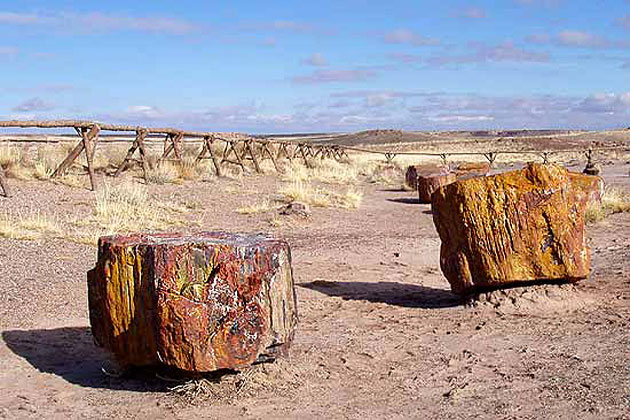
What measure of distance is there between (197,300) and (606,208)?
1322 centimetres

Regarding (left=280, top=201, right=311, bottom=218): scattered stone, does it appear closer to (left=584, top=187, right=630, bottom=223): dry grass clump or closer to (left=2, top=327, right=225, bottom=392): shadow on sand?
(left=584, top=187, right=630, bottom=223): dry grass clump

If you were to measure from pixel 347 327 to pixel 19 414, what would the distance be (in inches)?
121

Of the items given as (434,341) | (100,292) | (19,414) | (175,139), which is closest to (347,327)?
(434,341)

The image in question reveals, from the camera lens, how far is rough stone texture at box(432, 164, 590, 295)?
24.1 feet

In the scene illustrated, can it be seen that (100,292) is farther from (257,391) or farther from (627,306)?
(627,306)

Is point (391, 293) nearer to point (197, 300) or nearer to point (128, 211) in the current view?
point (197, 300)

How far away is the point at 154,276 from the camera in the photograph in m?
5.10

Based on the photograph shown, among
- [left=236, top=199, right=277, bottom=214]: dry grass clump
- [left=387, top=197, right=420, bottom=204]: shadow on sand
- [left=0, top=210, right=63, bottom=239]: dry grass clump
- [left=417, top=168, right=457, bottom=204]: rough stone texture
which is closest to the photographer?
[left=0, top=210, right=63, bottom=239]: dry grass clump

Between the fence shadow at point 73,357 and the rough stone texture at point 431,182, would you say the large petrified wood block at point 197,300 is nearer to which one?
the fence shadow at point 73,357

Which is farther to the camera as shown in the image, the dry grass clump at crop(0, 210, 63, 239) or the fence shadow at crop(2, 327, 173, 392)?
the dry grass clump at crop(0, 210, 63, 239)

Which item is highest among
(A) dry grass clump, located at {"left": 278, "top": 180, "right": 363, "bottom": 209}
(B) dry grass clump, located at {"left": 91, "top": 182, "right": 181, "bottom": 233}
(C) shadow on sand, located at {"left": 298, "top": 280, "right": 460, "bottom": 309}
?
(B) dry grass clump, located at {"left": 91, "top": 182, "right": 181, "bottom": 233}

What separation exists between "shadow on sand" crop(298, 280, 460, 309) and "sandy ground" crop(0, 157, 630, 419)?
0.07 ft

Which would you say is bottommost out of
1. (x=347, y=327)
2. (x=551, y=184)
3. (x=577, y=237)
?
(x=347, y=327)

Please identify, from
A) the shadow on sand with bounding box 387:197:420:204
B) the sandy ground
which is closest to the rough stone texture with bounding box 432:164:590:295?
the sandy ground
